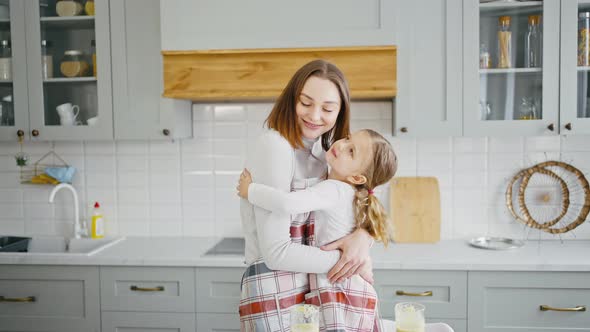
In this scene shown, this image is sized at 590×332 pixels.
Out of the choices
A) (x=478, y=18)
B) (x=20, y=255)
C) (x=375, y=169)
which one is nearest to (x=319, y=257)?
(x=375, y=169)

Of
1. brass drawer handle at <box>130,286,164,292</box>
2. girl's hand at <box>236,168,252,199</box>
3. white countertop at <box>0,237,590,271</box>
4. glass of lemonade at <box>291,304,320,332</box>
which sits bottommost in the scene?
brass drawer handle at <box>130,286,164,292</box>

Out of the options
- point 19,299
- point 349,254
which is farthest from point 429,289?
point 19,299

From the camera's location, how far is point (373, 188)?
156cm

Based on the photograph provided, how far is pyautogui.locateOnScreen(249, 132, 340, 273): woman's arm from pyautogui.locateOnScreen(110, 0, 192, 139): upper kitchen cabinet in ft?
4.49

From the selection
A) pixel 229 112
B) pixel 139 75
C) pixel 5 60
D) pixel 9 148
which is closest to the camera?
pixel 139 75

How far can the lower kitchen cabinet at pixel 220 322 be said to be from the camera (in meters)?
2.57

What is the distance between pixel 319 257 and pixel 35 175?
7.47 ft

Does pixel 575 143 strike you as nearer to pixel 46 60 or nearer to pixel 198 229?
pixel 198 229

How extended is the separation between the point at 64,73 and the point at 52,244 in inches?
38.3

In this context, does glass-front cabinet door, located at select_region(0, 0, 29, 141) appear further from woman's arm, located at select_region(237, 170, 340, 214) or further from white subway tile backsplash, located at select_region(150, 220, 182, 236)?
woman's arm, located at select_region(237, 170, 340, 214)

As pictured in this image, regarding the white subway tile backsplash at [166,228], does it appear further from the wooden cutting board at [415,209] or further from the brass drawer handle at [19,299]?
the wooden cutting board at [415,209]

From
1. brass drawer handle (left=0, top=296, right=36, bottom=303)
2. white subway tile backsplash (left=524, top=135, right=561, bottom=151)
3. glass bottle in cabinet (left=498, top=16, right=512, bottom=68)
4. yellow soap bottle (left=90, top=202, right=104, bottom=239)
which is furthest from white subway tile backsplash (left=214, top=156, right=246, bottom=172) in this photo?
white subway tile backsplash (left=524, top=135, right=561, bottom=151)

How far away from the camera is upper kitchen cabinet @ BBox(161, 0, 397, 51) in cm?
247

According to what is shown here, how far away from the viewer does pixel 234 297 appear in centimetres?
256
